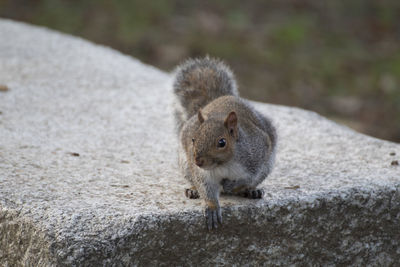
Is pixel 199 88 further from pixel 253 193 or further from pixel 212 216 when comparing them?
pixel 212 216

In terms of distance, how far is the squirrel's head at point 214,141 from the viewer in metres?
2.08

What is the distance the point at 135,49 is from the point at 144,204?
3918mm

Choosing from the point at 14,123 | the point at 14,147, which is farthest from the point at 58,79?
the point at 14,147

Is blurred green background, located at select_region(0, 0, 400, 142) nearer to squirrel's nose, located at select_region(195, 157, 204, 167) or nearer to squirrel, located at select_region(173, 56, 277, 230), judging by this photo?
squirrel, located at select_region(173, 56, 277, 230)

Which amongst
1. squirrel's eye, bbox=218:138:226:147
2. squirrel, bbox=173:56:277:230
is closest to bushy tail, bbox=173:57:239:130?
squirrel, bbox=173:56:277:230

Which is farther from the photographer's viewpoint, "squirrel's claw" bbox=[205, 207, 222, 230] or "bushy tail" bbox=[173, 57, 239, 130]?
"bushy tail" bbox=[173, 57, 239, 130]

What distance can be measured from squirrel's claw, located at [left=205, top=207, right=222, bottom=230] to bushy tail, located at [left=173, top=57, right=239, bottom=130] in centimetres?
67

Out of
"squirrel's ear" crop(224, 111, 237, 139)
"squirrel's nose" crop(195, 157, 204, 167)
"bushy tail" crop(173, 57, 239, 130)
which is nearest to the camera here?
"squirrel's nose" crop(195, 157, 204, 167)

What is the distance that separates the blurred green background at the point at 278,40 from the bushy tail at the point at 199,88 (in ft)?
7.82

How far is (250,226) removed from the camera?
2242 mm

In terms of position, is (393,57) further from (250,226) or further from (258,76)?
(250,226)

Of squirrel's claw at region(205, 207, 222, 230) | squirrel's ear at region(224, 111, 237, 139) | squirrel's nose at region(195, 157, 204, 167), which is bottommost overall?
squirrel's claw at region(205, 207, 222, 230)

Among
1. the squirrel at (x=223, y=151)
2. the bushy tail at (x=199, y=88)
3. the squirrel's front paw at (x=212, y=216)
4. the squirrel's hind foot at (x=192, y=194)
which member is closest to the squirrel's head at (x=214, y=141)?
the squirrel at (x=223, y=151)

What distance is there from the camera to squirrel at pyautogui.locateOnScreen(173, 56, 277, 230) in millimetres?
2109
